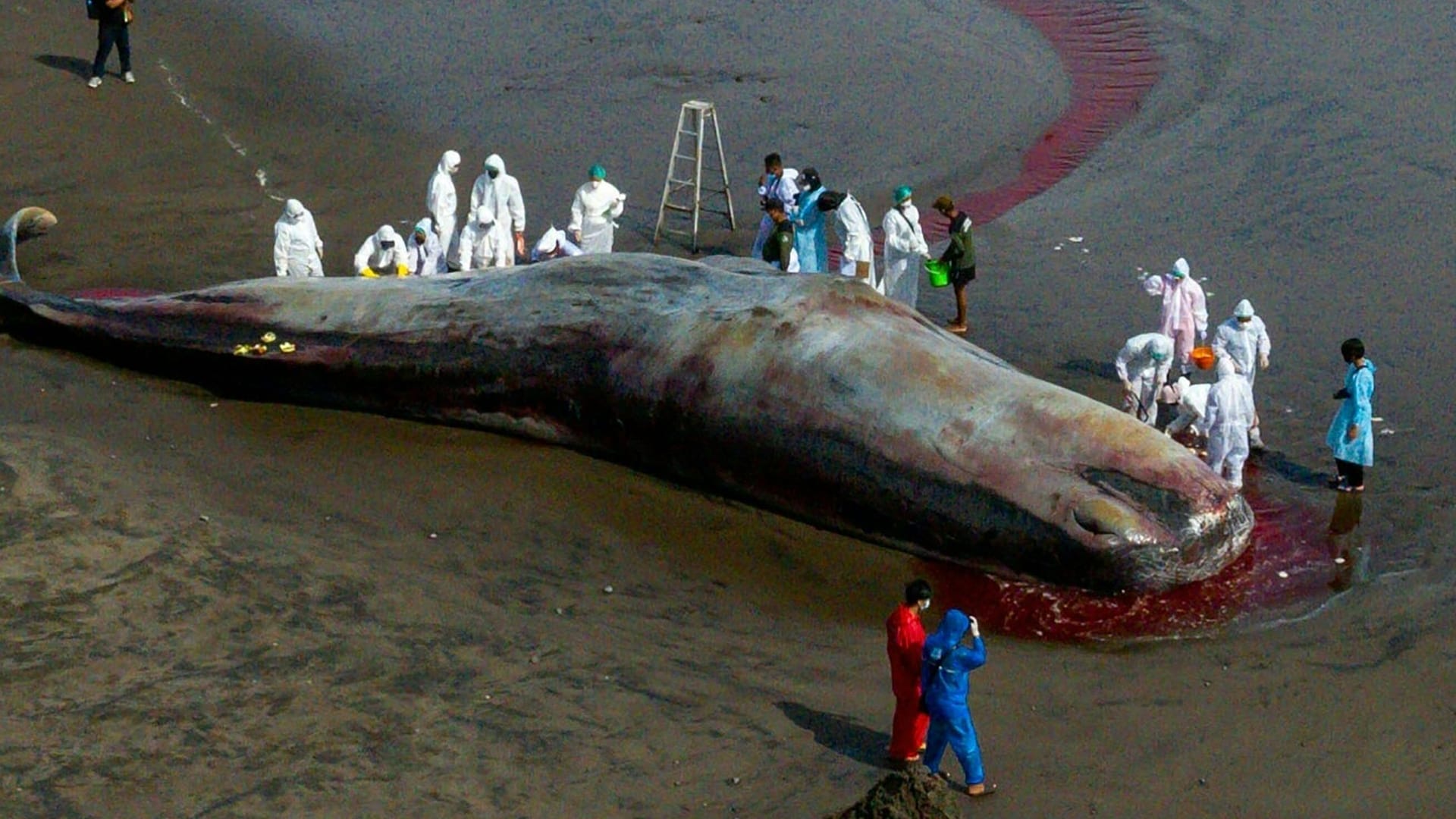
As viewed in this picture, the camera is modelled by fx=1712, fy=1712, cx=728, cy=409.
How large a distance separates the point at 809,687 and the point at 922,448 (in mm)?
2736

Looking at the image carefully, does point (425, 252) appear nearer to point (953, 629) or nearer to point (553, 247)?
point (553, 247)

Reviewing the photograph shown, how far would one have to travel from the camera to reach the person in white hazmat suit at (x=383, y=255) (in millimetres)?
17938

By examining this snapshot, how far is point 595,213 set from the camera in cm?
1938

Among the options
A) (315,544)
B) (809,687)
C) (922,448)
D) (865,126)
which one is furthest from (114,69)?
(809,687)

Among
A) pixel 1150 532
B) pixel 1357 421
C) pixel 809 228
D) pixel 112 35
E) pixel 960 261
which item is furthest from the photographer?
pixel 112 35

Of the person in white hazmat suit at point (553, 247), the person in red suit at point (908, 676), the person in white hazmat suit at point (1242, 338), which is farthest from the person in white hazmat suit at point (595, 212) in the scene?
the person in red suit at point (908, 676)

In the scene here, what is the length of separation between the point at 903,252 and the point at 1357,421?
562 cm

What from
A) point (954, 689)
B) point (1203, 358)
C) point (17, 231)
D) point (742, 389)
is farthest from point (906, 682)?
point (17, 231)

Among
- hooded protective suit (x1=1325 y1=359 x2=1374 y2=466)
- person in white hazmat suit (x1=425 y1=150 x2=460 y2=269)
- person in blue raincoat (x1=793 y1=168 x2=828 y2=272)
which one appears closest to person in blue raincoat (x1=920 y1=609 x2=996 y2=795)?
hooded protective suit (x1=1325 y1=359 x2=1374 y2=466)

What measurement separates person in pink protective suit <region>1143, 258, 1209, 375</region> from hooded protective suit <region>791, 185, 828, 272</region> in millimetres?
3840

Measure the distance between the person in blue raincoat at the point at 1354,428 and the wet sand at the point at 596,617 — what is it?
0.24 metres

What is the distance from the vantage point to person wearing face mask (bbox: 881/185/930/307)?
59.6ft

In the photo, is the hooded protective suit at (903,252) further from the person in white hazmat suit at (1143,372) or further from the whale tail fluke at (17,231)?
the whale tail fluke at (17,231)

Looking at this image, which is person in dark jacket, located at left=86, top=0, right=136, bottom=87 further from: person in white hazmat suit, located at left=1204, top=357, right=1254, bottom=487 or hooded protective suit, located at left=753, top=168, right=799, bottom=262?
person in white hazmat suit, located at left=1204, top=357, right=1254, bottom=487
